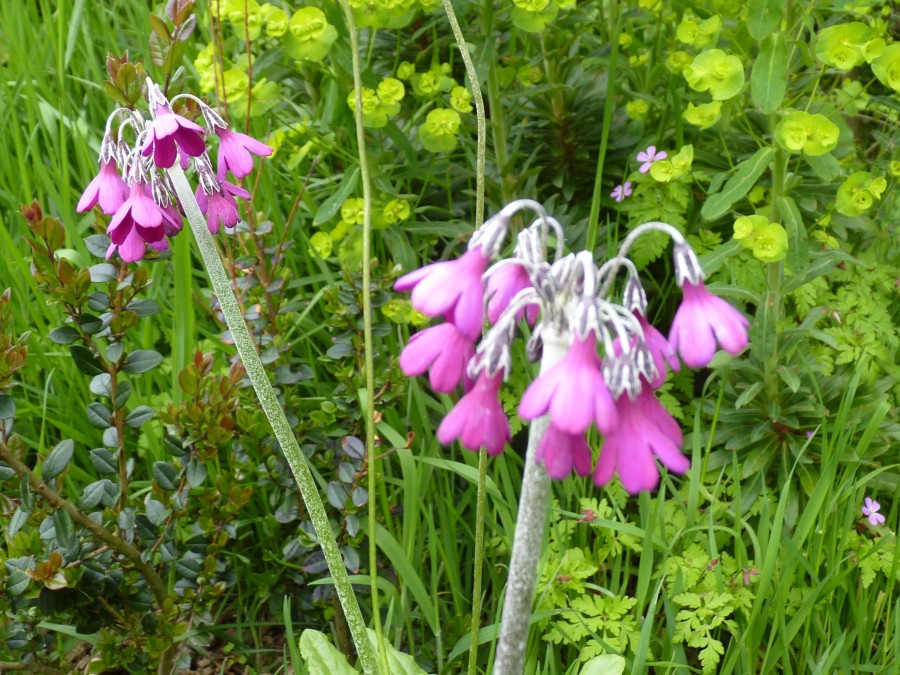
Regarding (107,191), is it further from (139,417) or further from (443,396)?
(443,396)

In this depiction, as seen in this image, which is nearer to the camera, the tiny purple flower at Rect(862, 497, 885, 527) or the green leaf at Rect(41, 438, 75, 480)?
the green leaf at Rect(41, 438, 75, 480)

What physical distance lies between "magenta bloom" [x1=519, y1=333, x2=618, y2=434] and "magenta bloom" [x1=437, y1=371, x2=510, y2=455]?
0.34 feet

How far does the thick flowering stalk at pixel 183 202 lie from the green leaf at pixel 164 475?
689 mm

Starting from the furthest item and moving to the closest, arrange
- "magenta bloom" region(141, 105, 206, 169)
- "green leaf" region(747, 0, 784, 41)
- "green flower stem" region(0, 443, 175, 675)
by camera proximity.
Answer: "green leaf" region(747, 0, 784, 41) < "green flower stem" region(0, 443, 175, 675) < "magenta bloom" region(141, 105, 206, 169)

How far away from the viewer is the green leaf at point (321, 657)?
1.70 metres

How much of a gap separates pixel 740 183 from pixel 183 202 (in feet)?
5.00

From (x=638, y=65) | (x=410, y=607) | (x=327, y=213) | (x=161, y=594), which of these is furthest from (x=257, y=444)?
(x=638, y=65)

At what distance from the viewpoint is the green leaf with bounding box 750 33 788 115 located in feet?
7.35

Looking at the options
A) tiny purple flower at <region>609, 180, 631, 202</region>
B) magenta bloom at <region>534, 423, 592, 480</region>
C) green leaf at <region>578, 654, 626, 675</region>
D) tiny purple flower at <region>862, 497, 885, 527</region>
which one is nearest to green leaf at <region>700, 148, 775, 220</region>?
tiny purple flower at <region>609, 180, 631, 202</region>

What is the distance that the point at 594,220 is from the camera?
2498mm

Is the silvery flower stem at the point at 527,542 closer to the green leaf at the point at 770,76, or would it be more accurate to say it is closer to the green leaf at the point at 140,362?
the green leaf at the point at 140,362

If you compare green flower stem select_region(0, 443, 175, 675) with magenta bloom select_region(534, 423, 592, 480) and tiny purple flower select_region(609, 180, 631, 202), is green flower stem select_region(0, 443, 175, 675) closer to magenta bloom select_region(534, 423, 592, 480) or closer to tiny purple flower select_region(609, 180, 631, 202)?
magenta bloom select_region(534, 423, 592, 480)

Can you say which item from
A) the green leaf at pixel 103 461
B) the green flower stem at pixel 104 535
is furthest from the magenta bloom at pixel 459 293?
the green leaf at pixel 103 461

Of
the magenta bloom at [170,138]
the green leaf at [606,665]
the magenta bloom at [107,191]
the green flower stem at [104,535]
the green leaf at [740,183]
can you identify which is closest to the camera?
the magenta bloom at [170,138]
